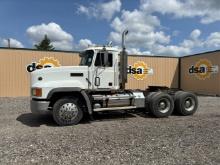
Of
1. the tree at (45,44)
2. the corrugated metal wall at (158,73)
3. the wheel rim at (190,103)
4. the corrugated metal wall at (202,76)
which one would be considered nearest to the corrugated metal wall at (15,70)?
the corrugated metal wall at (158,73)

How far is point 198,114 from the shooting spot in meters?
12.6

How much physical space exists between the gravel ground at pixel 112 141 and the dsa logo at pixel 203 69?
13.5 m

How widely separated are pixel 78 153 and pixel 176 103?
22.4 ft

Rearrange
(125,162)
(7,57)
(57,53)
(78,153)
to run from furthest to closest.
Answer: (57,53), (7,57), (78,153), (125,162)

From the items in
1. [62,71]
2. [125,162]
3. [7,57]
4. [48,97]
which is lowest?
[125,162]

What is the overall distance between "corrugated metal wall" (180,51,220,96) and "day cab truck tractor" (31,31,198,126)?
12.8 m

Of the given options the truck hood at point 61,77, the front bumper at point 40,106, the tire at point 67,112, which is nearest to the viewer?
the front bumper at point 40,106

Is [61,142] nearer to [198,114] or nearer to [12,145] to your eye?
[12,145]

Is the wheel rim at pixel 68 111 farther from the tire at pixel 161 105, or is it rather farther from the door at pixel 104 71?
the tire at pixel 161 105

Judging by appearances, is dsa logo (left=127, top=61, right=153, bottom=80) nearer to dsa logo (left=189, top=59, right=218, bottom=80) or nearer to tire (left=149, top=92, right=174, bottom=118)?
dsa logo (left=189, top=59, right=218, bottom=80)

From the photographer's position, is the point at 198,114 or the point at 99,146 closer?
the point at 99,146

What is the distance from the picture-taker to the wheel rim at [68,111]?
9758mm

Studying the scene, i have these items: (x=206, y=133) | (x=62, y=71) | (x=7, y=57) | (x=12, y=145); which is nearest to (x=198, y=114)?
(x=206, y=133)

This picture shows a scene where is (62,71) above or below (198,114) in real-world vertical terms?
above
